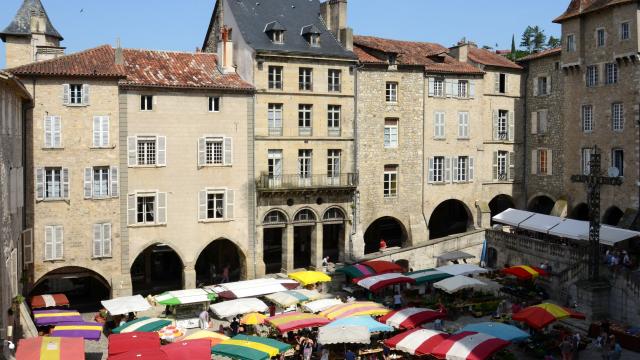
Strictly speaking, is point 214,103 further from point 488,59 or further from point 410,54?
point 488,59

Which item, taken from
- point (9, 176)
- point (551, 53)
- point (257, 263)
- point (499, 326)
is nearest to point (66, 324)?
point (9, 176)

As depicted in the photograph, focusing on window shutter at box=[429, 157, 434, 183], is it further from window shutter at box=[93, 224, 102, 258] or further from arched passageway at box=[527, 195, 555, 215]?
window shutter at box=[93, 224, 102, 258]

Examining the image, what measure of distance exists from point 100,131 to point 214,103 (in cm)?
583

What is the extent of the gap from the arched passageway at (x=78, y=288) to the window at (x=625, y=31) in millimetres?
29267

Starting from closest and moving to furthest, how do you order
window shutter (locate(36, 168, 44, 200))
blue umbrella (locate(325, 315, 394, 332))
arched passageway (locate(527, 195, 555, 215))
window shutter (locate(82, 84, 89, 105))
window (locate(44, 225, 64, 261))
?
blue umbrella (locate(325, 315, 394, 332)) → window shutter (locate(36, 168, 44, 200)) → window (locate(44, 225, 64, 261)) → window shutter (locate(82, 84, 89, 105)) → arched passageway (locate(527, 195, 555, 215))

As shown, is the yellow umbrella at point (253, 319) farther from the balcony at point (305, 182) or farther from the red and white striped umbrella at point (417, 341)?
the balcony at point (305, 182)

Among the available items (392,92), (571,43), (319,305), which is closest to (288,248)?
(319,305)

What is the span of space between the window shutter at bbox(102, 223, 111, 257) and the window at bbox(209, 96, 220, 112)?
7.58m

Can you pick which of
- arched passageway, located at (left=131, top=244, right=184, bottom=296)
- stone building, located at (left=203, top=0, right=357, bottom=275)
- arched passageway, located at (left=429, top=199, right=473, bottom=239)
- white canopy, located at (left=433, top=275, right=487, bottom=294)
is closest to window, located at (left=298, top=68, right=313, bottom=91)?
stone building, located at (left=203, top=0, right=357, bottom=275)

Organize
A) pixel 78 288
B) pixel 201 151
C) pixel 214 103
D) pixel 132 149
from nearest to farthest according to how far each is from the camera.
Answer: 1. pixel 132 149
2. pixel 201 151
3. pixel 214 103
4. pixel 78 288

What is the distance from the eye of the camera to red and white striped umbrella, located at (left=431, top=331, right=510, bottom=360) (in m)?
20.0

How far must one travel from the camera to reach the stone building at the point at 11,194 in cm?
2047

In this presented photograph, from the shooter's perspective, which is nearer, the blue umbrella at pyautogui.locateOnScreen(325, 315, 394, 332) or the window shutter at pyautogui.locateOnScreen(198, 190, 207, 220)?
the blue umbrella at pyautogui.locateOnScreen(325, 315, 394, 332)

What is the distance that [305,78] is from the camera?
36.7 m
